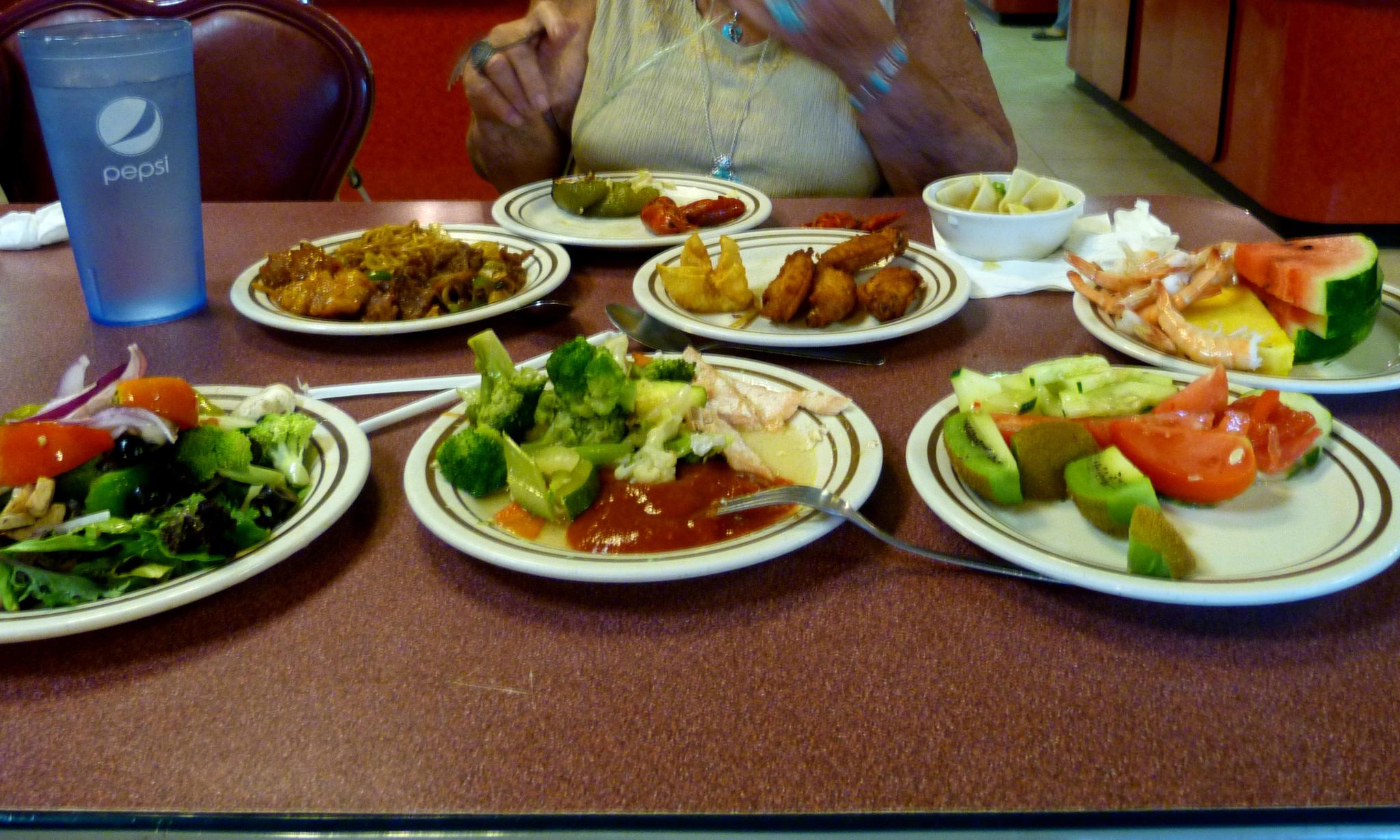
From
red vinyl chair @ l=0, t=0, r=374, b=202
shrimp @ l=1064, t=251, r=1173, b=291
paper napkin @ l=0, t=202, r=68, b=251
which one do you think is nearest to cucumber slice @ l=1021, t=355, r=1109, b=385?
shrimp @ l=1064, t=251, r=1173, b=291

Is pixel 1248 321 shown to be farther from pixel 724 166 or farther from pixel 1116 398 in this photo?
pixel 724 166

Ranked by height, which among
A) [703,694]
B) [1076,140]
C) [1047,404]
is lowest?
[1076,140]

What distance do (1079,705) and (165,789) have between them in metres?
Answer: 0.62

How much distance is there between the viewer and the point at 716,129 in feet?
7.61

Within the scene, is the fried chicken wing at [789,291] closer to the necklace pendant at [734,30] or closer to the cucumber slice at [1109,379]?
the cucumber slice at [1109,379]

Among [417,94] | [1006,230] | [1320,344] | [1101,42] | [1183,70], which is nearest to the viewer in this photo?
[1320,344]

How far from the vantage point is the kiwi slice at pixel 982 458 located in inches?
33.9

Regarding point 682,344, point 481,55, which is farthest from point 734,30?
point 682,344

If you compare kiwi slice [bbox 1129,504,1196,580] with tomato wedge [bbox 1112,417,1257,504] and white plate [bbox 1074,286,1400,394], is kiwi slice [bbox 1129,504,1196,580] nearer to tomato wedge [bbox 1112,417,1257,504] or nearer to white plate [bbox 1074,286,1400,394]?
tomato wedge [bbox 1112,417,1257,504]

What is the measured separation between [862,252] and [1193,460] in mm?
723

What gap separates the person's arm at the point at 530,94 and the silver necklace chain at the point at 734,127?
35 cm

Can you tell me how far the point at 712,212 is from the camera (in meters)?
1.84

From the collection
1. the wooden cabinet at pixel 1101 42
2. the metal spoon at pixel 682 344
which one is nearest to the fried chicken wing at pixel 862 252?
the metal spoon at pixel 682 344

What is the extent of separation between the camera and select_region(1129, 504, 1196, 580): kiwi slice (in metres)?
0.76
